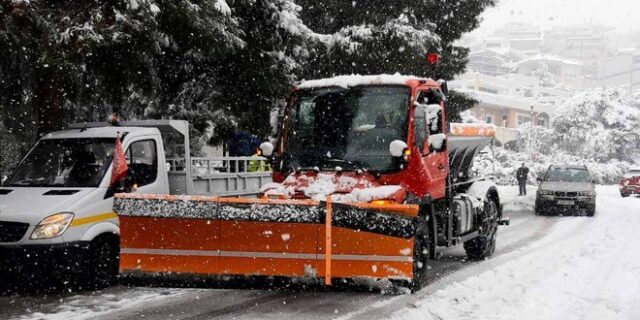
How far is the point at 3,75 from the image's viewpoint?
1224 cm

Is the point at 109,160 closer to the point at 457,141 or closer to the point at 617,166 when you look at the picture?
the point at 457,141

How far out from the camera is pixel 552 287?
332 inches

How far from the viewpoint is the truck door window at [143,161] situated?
9.31 metres

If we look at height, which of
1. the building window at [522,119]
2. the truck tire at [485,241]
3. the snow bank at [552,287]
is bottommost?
A: the snow bank at [552,287]

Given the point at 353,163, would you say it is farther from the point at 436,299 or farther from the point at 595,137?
the point at 595,137

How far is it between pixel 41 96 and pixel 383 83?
6.55m

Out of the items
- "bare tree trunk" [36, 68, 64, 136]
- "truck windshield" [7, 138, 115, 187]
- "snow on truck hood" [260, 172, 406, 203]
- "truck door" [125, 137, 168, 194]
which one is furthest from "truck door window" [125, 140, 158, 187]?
"bare tree trunk" [36, 68, 64, 136]

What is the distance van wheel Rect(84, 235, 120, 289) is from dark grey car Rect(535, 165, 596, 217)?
15746 millimetres

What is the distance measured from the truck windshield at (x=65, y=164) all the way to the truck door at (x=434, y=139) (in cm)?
405

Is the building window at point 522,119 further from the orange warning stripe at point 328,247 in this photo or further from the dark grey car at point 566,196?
the orange warning stripe at point 328,247

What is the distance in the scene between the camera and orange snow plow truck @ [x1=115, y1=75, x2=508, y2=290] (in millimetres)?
6570

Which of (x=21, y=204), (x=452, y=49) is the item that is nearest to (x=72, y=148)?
(x=21, y=204)

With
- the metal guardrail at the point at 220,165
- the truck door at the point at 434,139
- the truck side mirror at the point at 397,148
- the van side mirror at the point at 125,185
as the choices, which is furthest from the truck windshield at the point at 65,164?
the truck door at the point at 434,139

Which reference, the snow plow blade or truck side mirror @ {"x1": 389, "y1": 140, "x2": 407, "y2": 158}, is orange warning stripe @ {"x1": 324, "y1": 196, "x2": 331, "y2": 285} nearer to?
the snow plow blade
